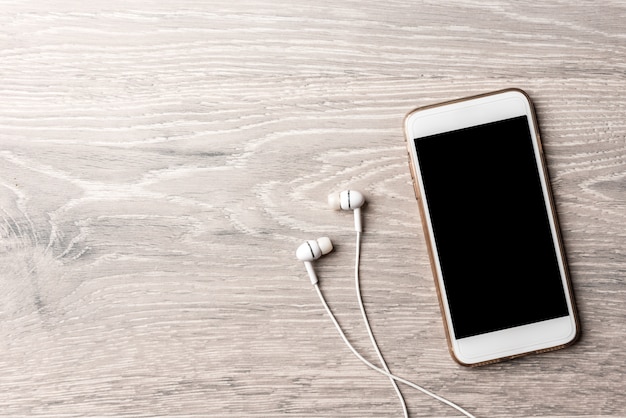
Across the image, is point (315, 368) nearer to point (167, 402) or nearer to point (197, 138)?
point (167, 402)

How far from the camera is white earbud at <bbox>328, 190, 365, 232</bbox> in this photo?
26.8 inches

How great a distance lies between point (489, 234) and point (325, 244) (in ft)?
0.63

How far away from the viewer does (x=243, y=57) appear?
2.34 ft

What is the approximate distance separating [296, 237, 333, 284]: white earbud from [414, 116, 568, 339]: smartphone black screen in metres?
0.13

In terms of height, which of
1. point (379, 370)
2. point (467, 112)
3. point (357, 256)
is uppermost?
point (467, 112)

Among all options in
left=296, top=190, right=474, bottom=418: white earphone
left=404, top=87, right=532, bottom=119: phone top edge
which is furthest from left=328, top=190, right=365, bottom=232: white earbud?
left=404, top=87, right=532, bottom=119: phone top edge

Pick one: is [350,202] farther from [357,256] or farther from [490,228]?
[490,228]

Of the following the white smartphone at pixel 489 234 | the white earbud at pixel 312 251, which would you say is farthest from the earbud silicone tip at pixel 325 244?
the white smartphone at pixel 489 234

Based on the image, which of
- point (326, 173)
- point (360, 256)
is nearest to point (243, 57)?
point (326, 173)

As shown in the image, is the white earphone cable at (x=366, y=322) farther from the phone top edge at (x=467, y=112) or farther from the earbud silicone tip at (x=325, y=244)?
the phone top edge at (x=467, y=112)

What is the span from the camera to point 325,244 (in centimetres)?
69

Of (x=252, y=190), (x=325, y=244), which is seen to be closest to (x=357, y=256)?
(x=325, y=244)

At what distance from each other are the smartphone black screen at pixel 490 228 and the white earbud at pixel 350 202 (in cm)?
8

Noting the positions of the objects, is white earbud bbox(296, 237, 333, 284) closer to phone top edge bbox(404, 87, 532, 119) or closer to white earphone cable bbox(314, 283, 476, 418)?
white earphone cable bbox(314, 283, 476, 418)
